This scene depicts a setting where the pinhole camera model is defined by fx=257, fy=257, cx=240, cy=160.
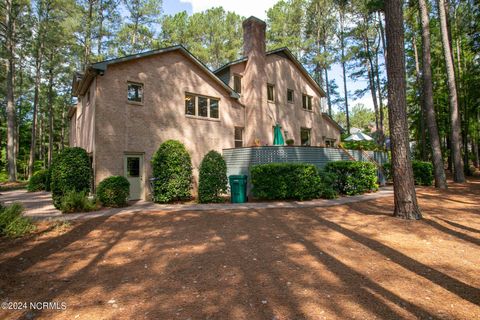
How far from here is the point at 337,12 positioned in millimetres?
29781

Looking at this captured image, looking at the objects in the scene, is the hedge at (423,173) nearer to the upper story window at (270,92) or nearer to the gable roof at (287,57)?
the gable roof at (287,57)

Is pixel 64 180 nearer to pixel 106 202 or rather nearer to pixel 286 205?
pixel 106 202

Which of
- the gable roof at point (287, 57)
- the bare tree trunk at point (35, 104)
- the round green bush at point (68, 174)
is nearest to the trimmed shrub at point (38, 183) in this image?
the round green bush at point (68, 174)

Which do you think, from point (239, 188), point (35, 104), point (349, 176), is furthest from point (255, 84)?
point (35, 104)

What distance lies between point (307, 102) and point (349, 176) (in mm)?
10424

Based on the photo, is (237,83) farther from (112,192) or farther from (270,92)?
(112,192)

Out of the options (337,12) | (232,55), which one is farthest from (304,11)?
(232,55)

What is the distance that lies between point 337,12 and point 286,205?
29.0 metres

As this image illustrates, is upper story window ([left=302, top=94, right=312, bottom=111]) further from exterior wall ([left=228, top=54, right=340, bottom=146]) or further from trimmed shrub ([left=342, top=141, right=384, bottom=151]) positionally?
trimmed shrub ([left=342, top=141, right=384, bottom=151])

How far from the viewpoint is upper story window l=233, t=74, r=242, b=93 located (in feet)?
55.8

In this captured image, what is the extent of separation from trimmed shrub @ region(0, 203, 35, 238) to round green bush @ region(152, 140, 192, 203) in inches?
199

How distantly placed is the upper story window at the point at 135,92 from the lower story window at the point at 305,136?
491 inches

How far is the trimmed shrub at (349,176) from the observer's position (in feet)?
41.1

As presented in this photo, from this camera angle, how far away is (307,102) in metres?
21.3
